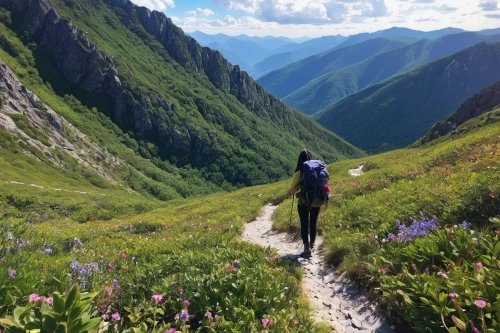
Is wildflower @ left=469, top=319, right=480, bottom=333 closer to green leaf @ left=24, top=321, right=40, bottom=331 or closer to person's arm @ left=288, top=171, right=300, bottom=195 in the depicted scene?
green leaf @ left=24, top=321, right=40, bottom=331

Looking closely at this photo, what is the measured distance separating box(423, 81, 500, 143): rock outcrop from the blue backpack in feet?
369

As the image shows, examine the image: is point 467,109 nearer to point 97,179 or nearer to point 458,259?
point 97,179

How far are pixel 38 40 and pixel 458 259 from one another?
7549 inches

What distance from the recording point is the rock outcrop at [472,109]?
10329 cm

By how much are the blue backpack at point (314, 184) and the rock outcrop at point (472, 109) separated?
112 meters

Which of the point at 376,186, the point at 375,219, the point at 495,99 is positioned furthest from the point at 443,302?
the point at 495,99

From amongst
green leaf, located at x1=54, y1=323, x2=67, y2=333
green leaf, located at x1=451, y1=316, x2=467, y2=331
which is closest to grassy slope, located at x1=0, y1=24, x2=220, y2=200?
green leaf, located at x1=54, y1=323, x2=67, y2=333

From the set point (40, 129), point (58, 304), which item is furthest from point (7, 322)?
point (40, 129)

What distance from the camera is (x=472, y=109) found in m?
108

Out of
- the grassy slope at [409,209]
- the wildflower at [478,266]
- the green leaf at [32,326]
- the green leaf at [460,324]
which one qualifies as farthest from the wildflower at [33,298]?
the grassy slope at [409,209]

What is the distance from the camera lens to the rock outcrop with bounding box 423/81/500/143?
10329cm

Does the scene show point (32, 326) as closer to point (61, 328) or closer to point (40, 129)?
point (61, 328)

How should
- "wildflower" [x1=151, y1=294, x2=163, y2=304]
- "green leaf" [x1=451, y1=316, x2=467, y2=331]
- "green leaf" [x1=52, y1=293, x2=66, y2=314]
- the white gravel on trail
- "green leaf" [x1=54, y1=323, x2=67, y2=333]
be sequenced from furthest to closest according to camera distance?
1. the white gravel on trail
2. "wildflower" [x1=151, y1=294, x2=163, y2=304]
3. "green leaf" [x1=451, y1=316, x2=467, y2=331]
4. "green leaf" [x1=52, y1=293, x2=66, y2=314]
5. "green leaf" [x1=54, y1=323, x2=67, y2=333]

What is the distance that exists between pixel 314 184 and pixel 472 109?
125171 millimetres
